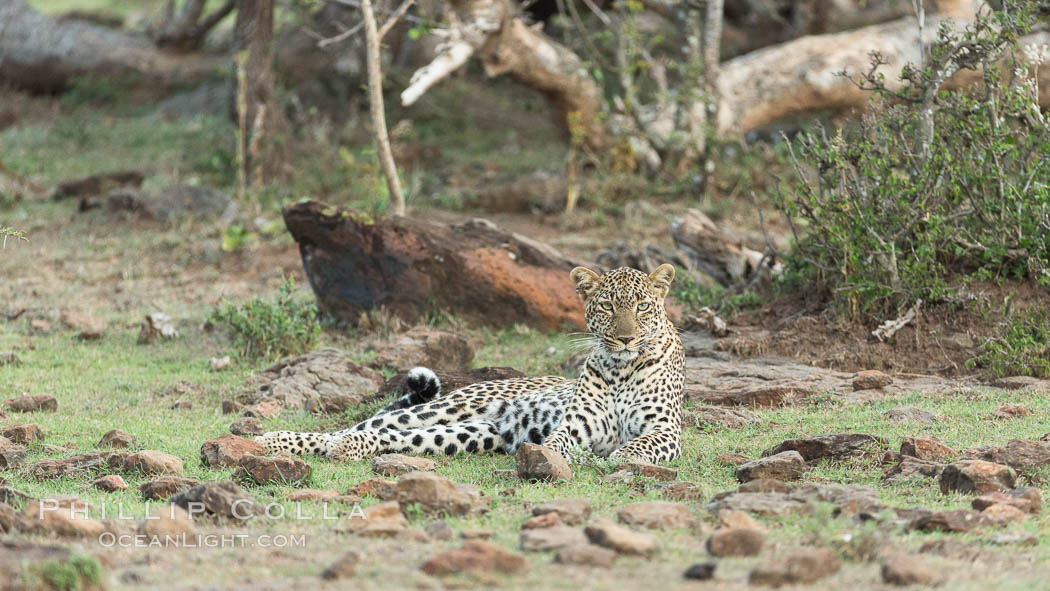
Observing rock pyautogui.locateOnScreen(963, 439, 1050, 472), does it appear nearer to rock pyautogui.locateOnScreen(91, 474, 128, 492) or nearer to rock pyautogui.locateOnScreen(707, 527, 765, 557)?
rock pyautogui.locateOnScreen(707, 527, 765, 557)

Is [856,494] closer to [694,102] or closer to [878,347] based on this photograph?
[878,347]

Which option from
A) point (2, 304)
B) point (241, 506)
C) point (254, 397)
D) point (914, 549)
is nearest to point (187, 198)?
point (2, 304)

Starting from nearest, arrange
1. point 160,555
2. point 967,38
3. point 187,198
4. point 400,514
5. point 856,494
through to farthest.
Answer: point 160,555 → point 400,514 → point 856,494 → point 967,38 → point 187,198

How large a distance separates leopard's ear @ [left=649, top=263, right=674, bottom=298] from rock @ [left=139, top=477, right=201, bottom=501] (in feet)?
12.0

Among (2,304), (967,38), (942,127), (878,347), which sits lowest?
(2,304)

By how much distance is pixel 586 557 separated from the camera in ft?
17.1

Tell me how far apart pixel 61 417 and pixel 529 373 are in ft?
14.1

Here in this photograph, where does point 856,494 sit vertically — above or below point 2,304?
above

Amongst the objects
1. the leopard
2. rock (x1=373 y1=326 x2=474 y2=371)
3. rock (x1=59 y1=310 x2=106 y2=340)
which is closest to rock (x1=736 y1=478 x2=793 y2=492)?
the leopard

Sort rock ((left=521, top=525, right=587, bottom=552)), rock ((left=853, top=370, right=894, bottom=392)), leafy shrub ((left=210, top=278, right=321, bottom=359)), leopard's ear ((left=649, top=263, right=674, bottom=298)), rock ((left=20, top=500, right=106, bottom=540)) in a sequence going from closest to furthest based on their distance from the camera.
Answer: rock ((left=521, top=525, right=587, bottom=552))
rock ((left=20, top=500, right=106, bottom=540))
leopard's ear ((left=649, top=263, right=674, bottom=298))
rock ((left=853, top=370, right=894, bottom=392))
leafy shrub ((left=210, top=278, right=321, bottom=359))

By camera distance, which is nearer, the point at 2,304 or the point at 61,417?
the point at 61,417

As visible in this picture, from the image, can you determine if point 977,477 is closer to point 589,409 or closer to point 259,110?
point 589,409

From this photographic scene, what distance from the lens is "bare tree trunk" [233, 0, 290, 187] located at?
19548mm

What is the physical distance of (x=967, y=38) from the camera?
468 inches
